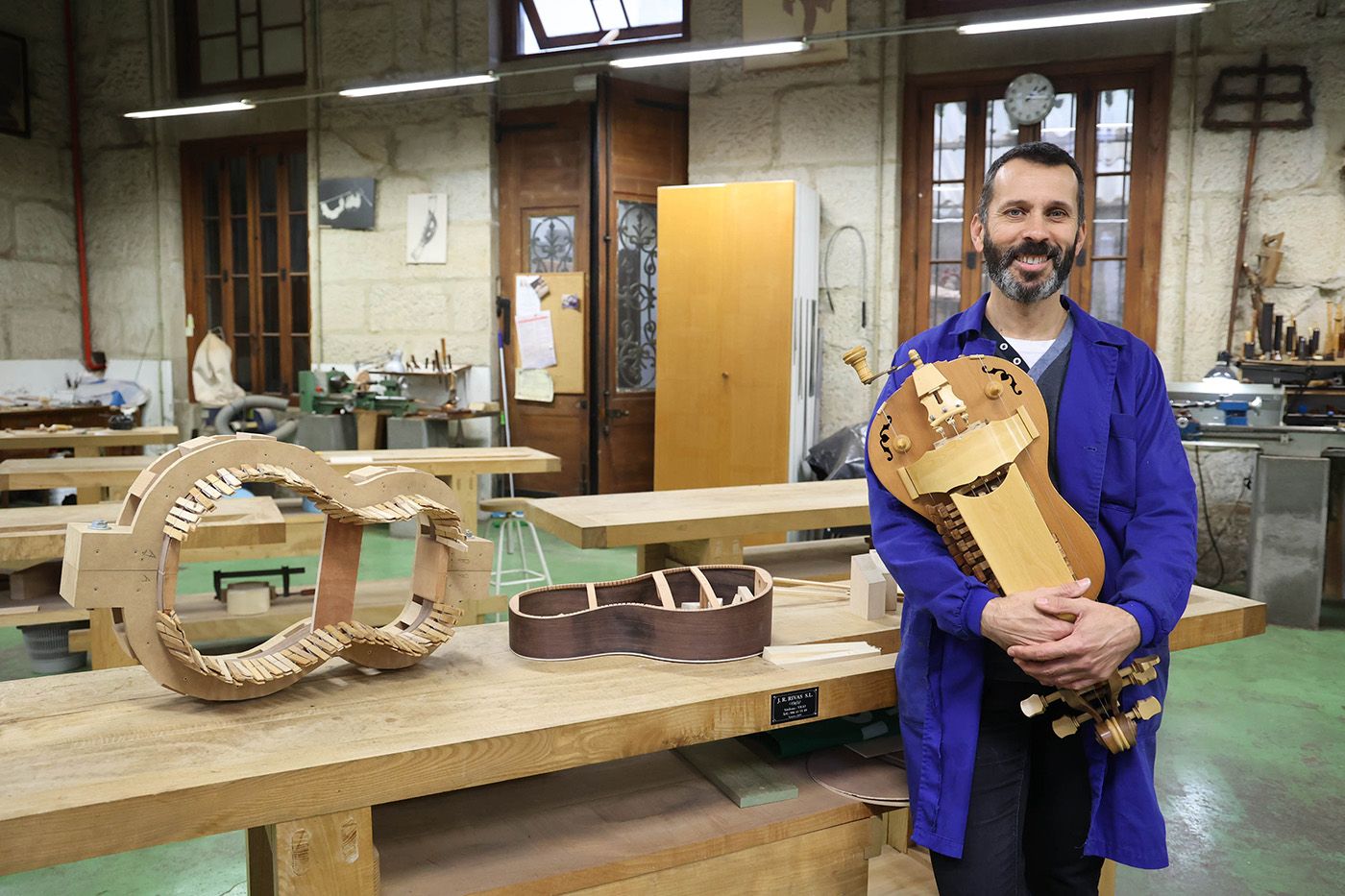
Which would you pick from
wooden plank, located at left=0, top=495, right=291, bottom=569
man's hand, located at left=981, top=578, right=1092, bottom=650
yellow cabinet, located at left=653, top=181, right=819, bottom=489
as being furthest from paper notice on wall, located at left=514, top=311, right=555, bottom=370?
man's hand, located at left=981, top=578, right=1092, bottom=650

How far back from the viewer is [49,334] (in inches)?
327

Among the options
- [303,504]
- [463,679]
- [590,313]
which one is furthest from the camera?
[590,313]

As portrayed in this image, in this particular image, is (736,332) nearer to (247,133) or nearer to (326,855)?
(247,133)

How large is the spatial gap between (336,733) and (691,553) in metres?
1.95

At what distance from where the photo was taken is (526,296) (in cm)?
718

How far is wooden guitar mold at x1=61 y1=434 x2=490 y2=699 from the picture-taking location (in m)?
1.39

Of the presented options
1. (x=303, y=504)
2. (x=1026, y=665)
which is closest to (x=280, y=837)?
(x=1026, y=665)

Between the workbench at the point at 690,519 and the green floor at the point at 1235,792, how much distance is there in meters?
1.23

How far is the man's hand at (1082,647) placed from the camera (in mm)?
1486

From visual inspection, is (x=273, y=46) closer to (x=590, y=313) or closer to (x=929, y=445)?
(x=590, y=313)

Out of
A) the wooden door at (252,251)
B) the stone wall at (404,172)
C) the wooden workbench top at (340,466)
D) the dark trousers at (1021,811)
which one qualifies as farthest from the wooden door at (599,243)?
the dark trousers at (1021,811)

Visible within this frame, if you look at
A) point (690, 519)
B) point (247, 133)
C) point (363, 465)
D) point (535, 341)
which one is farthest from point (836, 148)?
point (247, 133)

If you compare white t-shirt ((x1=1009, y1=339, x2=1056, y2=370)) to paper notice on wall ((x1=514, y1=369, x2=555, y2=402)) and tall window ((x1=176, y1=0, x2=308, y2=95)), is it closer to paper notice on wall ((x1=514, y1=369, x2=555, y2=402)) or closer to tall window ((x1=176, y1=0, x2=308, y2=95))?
paper notice on wall ((x1=514, y1=369, x2=555, y2=402))

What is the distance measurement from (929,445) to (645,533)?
54.7 inches
